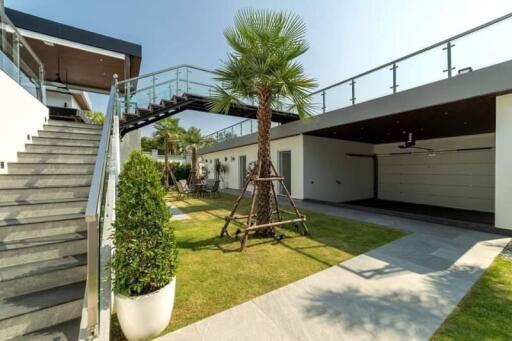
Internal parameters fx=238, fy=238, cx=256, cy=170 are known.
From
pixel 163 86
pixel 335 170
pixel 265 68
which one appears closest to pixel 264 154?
pixel 265 68

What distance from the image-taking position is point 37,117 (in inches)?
186

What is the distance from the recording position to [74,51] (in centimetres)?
945

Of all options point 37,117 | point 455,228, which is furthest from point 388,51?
point 37,117

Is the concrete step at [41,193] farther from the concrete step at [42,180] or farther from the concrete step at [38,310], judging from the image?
the concrete step at [38,310]

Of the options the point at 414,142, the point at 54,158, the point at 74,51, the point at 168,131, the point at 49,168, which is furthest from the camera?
the point at 168,131

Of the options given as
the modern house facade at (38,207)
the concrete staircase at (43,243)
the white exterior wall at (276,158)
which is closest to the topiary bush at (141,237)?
the modern house facade at (38,207)

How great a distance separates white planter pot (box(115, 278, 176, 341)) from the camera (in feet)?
7.05

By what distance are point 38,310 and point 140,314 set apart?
2.67 ft

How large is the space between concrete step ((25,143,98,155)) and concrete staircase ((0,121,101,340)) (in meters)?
0.01

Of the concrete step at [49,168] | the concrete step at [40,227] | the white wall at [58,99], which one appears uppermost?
the white wall at [58,99]

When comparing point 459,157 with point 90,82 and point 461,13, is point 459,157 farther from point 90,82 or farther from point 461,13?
point 90,82

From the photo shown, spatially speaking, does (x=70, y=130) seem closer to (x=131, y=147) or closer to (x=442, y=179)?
(x=131, y=147)

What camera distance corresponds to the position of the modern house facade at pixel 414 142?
554 centimetres

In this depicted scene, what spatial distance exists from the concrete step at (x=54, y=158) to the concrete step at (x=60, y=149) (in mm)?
101
